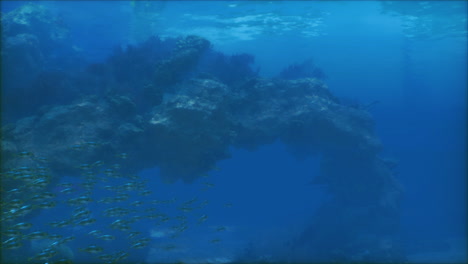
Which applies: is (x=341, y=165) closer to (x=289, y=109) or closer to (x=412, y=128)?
(x=289, y=109)

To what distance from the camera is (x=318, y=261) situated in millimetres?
16672

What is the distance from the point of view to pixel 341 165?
22219 mm

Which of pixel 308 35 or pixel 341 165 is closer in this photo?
pixel 341 165

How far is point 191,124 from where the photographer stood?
532 inches

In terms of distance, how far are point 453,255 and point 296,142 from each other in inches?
633

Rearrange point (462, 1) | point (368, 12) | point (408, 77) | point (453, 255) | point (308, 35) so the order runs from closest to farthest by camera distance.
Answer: point (453, 255) < point (462, 1) < point (368, 12) < point (308, 35) < point (408, 77)

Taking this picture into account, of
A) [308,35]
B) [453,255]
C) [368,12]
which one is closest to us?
[453,255]

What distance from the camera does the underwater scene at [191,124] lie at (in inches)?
460

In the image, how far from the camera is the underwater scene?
460 inches

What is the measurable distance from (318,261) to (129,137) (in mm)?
13319

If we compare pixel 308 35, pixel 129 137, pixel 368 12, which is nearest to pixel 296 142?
pixel 129 137

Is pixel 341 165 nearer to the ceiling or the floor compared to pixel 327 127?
nearer to the floor

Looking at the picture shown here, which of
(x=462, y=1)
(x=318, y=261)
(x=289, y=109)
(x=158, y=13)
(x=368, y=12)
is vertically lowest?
(x=318, y=261)

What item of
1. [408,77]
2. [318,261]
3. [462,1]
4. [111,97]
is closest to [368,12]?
[462,1]
